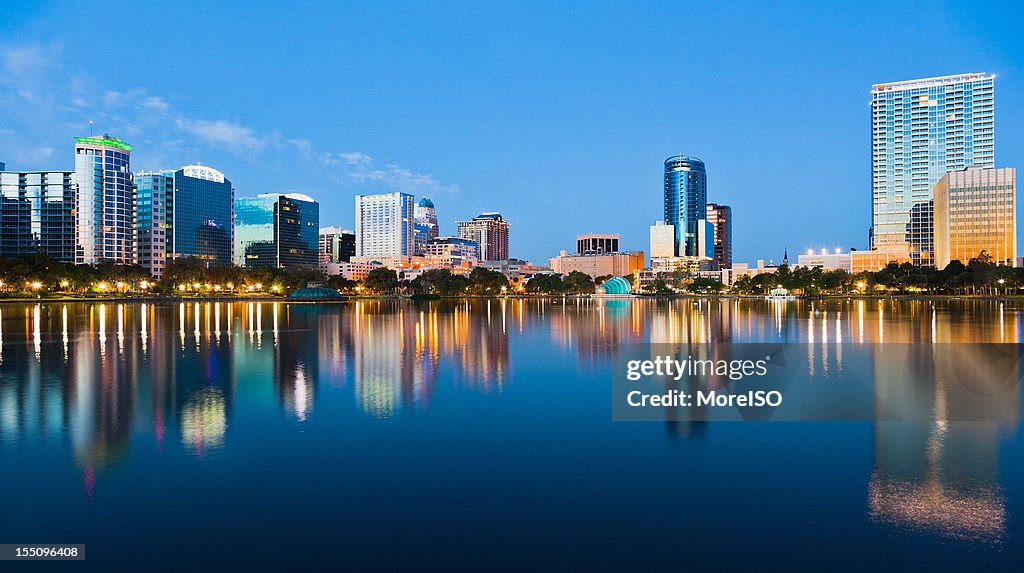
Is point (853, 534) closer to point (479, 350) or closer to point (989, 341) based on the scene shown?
point (479, 350)

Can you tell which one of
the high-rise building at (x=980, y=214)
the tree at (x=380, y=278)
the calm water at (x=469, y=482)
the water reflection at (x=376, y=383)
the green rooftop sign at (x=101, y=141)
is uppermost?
the green rooftop sign at (x=101, y=141)

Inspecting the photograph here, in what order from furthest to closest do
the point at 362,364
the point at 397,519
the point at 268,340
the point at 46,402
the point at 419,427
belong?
the point at 268,340, the point at 362,364, the point at 46,402, the point at 419,427, the point at 397,519

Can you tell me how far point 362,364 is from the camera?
73.5 feet

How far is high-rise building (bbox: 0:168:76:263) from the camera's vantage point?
186 meters

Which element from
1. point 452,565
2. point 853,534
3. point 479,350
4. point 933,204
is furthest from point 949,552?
point 933,204

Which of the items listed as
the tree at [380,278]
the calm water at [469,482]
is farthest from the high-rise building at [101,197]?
the calm water at [469,482]

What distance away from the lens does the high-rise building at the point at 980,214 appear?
163750mm

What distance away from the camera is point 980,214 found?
545ft

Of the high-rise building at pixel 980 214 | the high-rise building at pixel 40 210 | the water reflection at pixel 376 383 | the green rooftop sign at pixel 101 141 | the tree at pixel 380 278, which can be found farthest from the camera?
the high-rise building at pixel 40 210

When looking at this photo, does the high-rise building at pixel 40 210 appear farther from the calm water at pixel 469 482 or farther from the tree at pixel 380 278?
the calm water at pixel 469 482

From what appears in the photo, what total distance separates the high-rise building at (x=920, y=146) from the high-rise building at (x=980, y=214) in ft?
63.5

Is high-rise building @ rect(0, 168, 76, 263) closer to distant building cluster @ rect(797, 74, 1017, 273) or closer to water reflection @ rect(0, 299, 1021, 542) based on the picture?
water reflection @ rect(0, 299, 1021, 542)

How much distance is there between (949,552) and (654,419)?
22.7 ft

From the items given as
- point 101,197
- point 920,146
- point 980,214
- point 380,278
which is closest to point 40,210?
point 101,197
